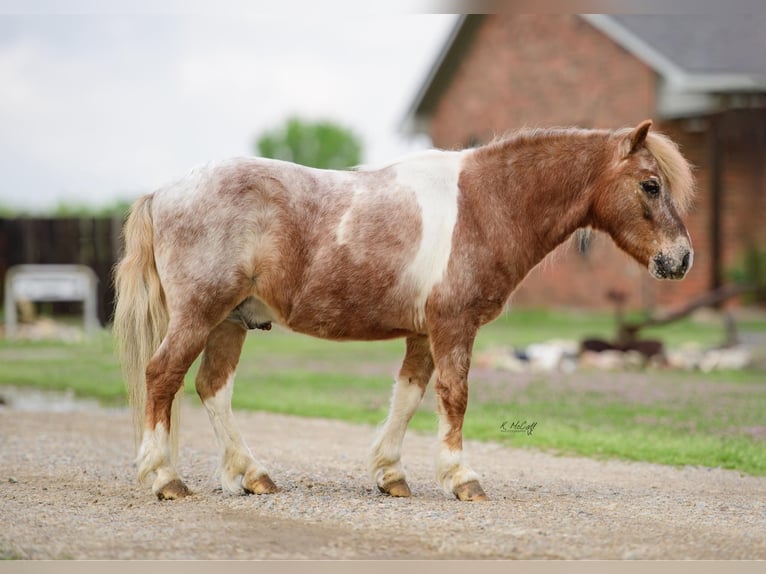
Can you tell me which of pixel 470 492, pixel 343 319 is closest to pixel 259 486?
pixel 343 319

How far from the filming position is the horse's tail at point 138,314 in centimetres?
632

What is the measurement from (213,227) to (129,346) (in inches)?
37.3

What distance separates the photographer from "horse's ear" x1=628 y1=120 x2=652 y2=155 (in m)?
6.12

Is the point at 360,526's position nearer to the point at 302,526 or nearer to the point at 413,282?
the point at 302,526

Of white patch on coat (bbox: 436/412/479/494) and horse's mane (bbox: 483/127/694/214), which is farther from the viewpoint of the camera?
horse's mane (bbox: 483/127/694/214)

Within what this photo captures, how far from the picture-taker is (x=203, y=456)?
26.9ft

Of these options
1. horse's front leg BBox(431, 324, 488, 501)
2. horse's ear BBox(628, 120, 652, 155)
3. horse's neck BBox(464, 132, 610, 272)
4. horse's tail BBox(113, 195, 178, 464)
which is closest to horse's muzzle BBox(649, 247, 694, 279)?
horse's neck BBox(464, 132, 610, 272)

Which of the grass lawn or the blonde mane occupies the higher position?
the blonde mane

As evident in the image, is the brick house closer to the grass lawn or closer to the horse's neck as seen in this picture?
the grass lawn

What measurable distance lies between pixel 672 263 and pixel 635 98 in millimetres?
16596

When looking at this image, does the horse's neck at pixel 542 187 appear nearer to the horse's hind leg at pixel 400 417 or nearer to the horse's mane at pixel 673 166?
the horse's mane at pixel 673 166

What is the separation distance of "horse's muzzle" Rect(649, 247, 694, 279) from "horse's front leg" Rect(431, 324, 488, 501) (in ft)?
4.01

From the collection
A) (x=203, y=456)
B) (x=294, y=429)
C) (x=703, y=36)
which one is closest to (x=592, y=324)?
(x=703, y=36)

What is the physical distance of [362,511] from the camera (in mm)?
5789
